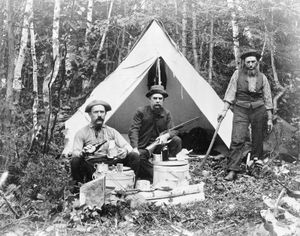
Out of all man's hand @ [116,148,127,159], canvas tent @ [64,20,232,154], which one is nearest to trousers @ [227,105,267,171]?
canvas tent @ [64,20,232,154]

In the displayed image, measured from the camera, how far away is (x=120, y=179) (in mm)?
4293

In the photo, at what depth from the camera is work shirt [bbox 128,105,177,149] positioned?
18.0ft

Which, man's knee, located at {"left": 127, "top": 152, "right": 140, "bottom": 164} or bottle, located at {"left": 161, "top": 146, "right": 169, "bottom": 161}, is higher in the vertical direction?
man's knee, located at {"left": 127, "top": 152, "right": 140, "bottom": 164}

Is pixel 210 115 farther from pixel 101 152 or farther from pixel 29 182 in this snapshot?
pixel 29 182

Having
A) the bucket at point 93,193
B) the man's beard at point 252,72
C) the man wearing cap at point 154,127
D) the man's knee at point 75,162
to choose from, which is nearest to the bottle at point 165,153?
the man wearing cap at point 154,127

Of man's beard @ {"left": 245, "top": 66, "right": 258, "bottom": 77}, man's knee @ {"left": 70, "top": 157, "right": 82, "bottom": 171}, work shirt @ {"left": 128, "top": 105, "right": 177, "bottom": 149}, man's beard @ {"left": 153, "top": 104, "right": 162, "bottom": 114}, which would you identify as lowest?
man's knee @ {"left": 70, "top": 157, "right": 82, "bottom": 171}

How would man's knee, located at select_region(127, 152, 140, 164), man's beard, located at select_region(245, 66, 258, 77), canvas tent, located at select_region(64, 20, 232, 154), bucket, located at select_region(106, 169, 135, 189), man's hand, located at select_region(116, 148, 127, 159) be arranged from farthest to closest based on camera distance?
canvas tent, located at select_region(64, 20, 232, 154) < man's beard, located at select_region(245, 66, 258, 77) < man's knee, located at select_region(127, 152, 140, 164) < man's hand, located at select_region(116, 148, 127, 159) < bucket, located at select_region(106, 169, 135, 189)

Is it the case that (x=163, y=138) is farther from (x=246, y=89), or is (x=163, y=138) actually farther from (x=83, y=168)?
(x=246, y=89)

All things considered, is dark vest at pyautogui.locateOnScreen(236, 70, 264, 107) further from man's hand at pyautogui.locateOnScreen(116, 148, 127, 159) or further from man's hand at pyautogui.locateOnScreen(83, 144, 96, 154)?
man's hand at pyautogui.locateOnScreen(83, 144, 96, 154)

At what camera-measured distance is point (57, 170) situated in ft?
14.3

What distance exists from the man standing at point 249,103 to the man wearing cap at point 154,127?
74 cm

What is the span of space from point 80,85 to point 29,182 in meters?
6.36

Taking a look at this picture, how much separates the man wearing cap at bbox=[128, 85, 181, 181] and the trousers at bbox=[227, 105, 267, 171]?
0.75 metres

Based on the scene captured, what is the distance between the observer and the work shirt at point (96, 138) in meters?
4.55
